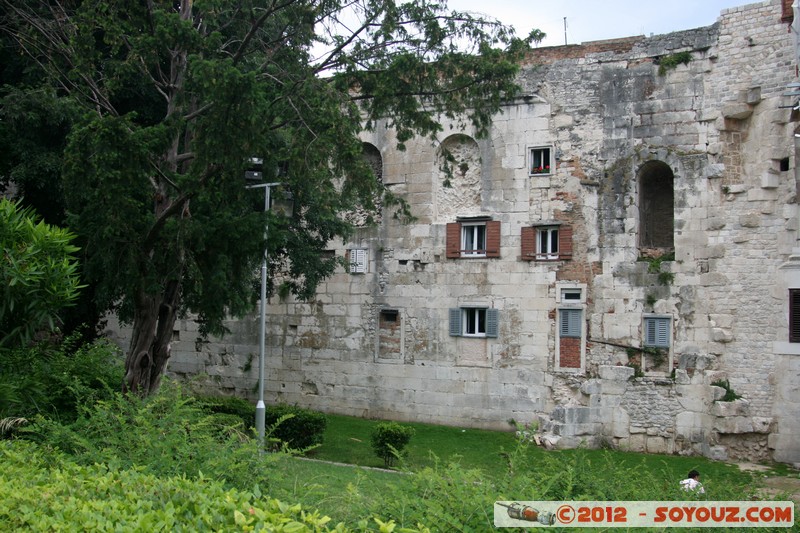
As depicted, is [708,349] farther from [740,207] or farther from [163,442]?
[163,442]

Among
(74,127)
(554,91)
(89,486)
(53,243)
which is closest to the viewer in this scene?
(89,486)

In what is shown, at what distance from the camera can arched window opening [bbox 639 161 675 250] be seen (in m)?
18.2

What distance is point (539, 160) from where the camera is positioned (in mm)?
19125

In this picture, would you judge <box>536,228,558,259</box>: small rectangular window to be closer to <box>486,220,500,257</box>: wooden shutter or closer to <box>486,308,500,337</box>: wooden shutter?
<box>486,220,500,257</box>: wooden shutter

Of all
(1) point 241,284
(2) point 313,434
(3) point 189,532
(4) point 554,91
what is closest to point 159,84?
(1) point 241,284

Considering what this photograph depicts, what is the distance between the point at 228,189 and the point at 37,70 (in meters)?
5.52

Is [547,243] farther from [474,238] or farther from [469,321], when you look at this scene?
[469,321]

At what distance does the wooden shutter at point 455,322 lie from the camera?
64.2 ft

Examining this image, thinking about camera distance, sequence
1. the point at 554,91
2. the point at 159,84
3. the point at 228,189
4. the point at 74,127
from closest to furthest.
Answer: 1. the point at 74,127
2. the point at 228,189
3. the point at 159,84
4. the point at 554,91

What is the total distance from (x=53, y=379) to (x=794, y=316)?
13.4m

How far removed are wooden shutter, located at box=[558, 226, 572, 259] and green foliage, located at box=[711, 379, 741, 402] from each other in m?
4.06

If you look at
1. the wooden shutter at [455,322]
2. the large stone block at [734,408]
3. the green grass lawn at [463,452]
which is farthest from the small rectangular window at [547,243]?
the large stone block at [734,408]

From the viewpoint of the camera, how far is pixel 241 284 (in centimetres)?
1460

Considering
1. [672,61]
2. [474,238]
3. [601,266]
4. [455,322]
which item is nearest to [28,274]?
[455,322]
